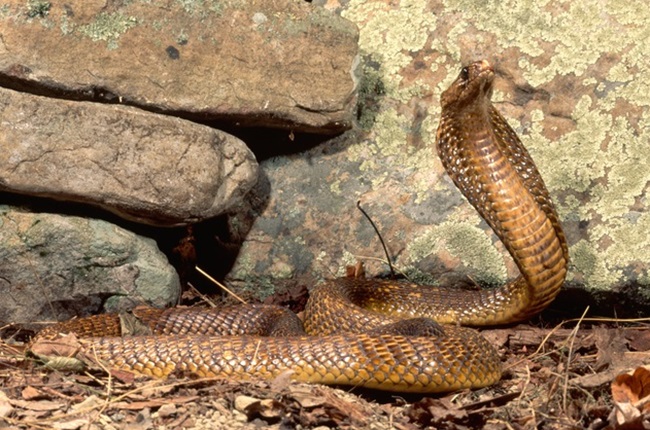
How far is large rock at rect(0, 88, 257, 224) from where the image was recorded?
5.94 m

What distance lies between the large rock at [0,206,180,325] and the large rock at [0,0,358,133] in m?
0.87

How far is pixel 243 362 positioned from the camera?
5.48 meters

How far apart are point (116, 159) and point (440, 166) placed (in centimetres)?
241

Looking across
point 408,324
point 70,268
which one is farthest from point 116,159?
point 408,324

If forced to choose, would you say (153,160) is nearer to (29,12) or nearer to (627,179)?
(29,12)

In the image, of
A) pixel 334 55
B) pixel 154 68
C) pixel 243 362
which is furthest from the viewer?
pixel 334 55

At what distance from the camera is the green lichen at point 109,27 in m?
6.30

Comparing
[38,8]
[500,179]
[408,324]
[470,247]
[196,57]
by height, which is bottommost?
[408,324]

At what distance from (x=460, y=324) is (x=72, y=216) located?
277 centimetres

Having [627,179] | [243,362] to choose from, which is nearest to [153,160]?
[243,362]

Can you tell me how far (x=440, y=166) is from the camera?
7129mm

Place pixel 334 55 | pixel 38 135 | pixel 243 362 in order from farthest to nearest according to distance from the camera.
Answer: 1. pixel 334 55
2. pixel 38 135
3. pixel 243 362

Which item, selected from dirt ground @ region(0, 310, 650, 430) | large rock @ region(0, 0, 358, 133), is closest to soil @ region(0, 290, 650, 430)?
dirt ground @ region(0, 310, 650, 430)

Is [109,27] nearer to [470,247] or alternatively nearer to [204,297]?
[204,297]
